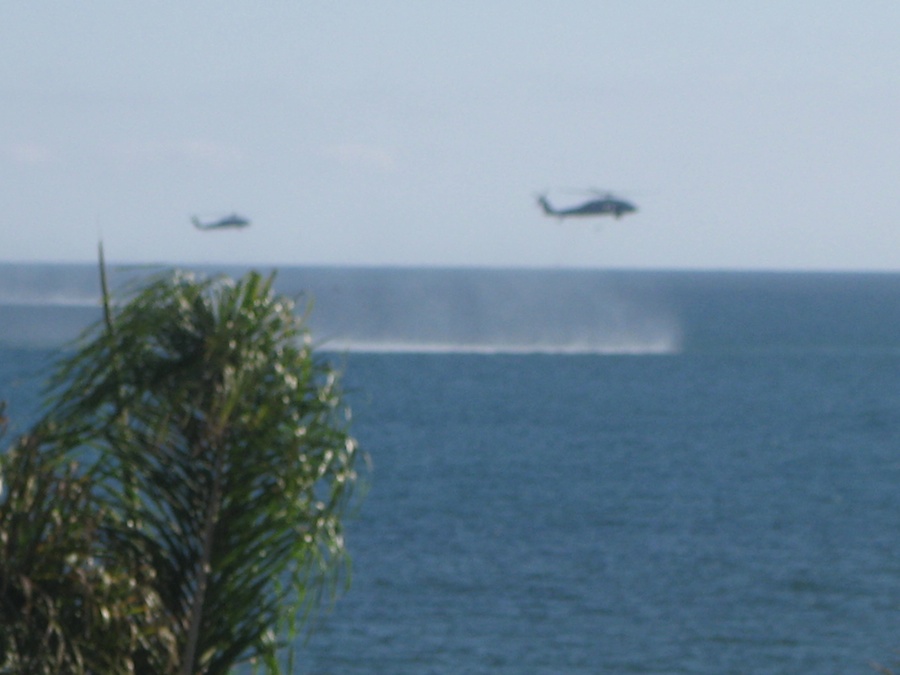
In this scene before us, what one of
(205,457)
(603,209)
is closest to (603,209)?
(603,209)

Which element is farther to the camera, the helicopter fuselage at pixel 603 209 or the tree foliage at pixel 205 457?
the helicopter fuselage at pixel 603 209

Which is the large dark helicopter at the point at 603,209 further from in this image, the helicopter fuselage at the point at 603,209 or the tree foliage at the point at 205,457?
the tree foliage at the point at 205,457

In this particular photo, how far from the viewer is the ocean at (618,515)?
97.3ft

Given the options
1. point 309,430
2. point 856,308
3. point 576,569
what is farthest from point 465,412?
point 856,308

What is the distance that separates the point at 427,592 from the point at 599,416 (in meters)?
40.9

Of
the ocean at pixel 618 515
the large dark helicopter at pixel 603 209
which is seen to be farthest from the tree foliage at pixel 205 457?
the large dark helicopter at pixel 603 209

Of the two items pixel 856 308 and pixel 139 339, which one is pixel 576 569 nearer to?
pixel 139 339

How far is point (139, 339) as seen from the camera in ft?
21.7

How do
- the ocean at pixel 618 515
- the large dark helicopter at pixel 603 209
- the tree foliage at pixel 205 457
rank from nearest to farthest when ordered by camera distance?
1. the tree foliage at pixel 205 457
2. the ocean at pixel 618 515
3. the large dark helicopter at pixel 603 209

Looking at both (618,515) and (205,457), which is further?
(618,515)

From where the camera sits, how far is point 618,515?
45375 mm

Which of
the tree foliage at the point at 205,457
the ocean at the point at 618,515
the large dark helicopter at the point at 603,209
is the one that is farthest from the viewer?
the large dark helicopter at the point at 603,209

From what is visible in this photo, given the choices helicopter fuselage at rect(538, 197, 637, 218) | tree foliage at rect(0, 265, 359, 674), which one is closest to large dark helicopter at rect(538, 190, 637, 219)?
helicopter fuselage at rect(538, 197, 637, 218)

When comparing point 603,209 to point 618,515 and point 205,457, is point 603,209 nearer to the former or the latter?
point 618,515
